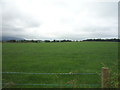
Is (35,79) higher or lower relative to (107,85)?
lower

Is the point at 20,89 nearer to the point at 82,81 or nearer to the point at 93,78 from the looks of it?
the point at 82,81

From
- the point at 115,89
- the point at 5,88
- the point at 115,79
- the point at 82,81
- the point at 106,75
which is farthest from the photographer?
the point at 82,81

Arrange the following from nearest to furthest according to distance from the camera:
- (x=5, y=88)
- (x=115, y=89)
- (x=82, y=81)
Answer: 1. (x=115, y=89)
2. (x=5, y=88)
3. (x=82, y=81)

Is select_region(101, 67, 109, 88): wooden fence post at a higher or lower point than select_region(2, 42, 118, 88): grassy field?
higher

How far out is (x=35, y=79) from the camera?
7.69 metres

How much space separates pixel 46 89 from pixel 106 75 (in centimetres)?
225

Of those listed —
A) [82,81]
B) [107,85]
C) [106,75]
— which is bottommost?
[82,81]

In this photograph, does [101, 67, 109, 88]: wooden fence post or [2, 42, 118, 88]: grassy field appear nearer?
[101, 67, 109, 88]: wooden fence post

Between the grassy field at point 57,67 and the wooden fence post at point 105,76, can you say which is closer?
the wooden fence post at point 105,76

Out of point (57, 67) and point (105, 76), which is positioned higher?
point (105, 76)

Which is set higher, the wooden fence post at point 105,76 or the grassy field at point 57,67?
the wooden fence post at point 105,76

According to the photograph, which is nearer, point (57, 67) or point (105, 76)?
point (105, 76)

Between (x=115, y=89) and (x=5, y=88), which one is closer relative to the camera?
(x=115, y=89)

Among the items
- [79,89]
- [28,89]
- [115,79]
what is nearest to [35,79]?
[28,89]
